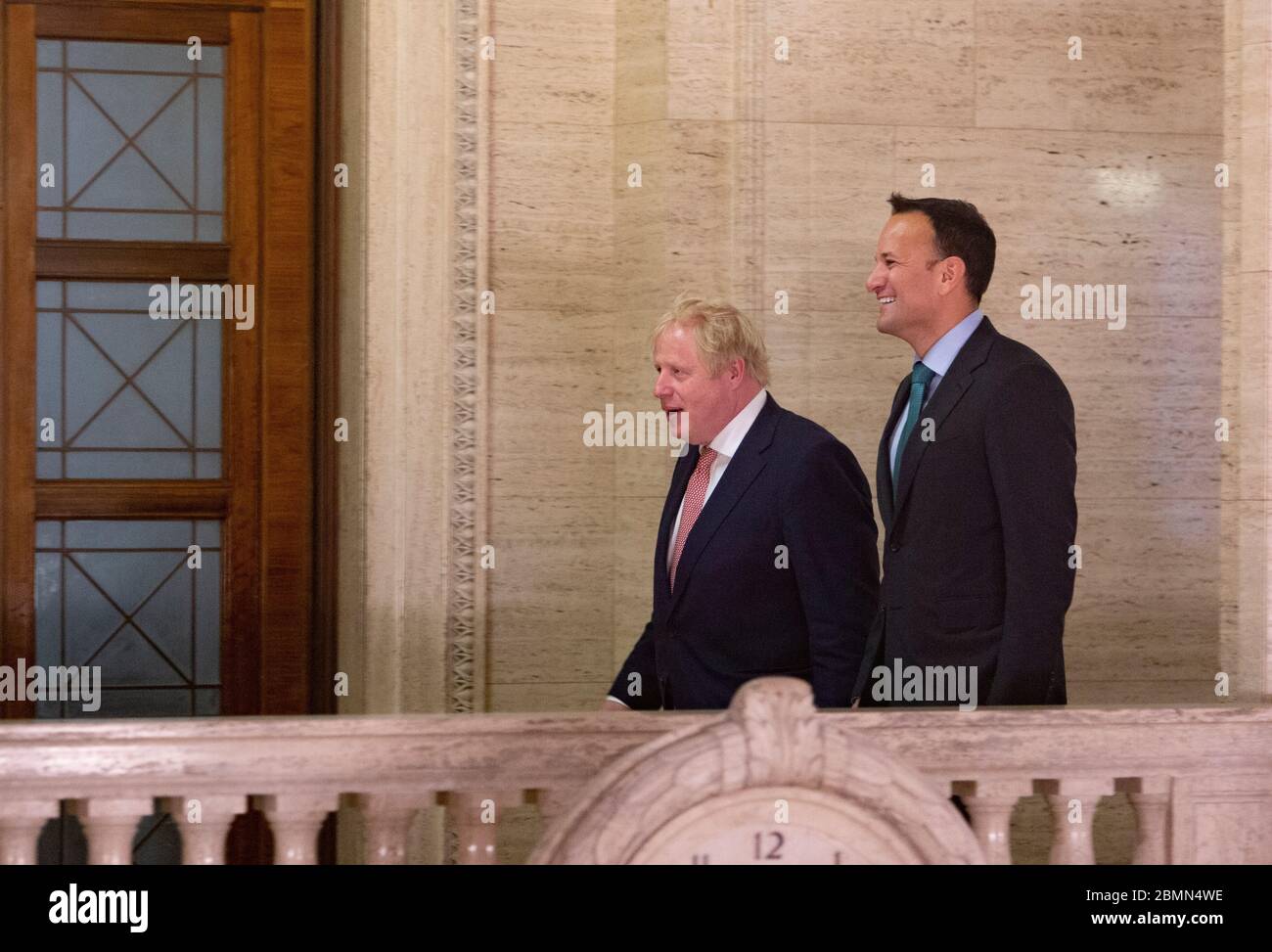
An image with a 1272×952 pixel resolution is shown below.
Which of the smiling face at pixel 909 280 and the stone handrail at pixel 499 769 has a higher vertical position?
the smiling face at pixel 909 280

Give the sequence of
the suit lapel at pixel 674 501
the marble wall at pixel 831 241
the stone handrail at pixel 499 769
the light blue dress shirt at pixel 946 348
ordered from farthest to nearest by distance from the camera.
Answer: the marble wall at pixel 831 241 → the light blue dress shirt at pixel 946 348 → the suit lapel at pixel 674 501 → the stone handrail at pixel 499 769

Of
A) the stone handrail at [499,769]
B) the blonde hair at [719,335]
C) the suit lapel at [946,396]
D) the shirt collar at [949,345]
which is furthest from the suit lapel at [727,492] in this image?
the stone handrail at [499,769]

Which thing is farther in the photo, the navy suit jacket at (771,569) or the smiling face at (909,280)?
the smiling face at (909,280)

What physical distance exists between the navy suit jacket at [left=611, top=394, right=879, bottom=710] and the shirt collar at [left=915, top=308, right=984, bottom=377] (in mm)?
448

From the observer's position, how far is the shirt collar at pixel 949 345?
3.90 m

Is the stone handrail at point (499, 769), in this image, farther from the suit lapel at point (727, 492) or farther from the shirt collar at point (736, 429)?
the shirt collar at point (736, 429)

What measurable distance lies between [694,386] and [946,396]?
2.18 feet

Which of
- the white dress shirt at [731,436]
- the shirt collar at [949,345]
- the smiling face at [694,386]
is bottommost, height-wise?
the white dress shirt at [731,436]

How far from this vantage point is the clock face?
2301 mm

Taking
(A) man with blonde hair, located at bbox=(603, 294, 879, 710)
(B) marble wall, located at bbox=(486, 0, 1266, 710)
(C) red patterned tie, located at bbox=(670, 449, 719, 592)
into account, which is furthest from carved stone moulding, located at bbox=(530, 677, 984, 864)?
(B) marble wall, located at bbox=(486, 0, 1266, 710)

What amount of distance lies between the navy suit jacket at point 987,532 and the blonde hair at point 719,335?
48 cm

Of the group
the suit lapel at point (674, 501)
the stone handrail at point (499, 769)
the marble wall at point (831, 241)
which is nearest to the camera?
the stone handrail at point (499, 769)

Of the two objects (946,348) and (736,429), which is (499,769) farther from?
(946,348)
